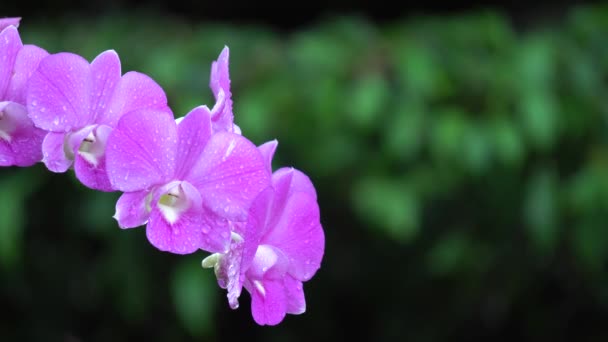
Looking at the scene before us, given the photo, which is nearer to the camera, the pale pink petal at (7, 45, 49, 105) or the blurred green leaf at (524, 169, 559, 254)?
the pale pink petal at (7, 45, 49, 105)

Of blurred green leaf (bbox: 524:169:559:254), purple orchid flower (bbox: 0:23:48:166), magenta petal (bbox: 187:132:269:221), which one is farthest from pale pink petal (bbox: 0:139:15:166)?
blurred green leaf (bbox: 524:169:559:254)

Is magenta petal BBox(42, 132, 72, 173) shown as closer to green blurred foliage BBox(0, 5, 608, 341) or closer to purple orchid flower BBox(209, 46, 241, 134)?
purple orchid flower BBox(209, 46, 241, 134)

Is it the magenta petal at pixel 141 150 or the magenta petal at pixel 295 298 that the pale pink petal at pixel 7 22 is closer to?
the magenta petal at pixel 141 150

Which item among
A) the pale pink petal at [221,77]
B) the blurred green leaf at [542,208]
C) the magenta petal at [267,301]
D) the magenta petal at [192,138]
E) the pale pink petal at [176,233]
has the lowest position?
the blurred green leaf at [542,208]

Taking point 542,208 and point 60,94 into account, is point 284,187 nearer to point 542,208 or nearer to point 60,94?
point 60,94

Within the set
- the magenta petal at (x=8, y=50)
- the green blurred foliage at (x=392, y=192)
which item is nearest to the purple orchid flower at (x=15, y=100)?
the magenta petal at (x=8, y=50)

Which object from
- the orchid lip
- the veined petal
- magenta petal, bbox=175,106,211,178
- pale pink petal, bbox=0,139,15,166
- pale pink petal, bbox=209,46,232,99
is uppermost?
pale pink petal, bbox=209,46,232,99

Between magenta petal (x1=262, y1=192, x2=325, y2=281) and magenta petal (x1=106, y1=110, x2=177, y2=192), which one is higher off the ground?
magenta petal (x1=106, y1=110, x2=177, y2=192)
